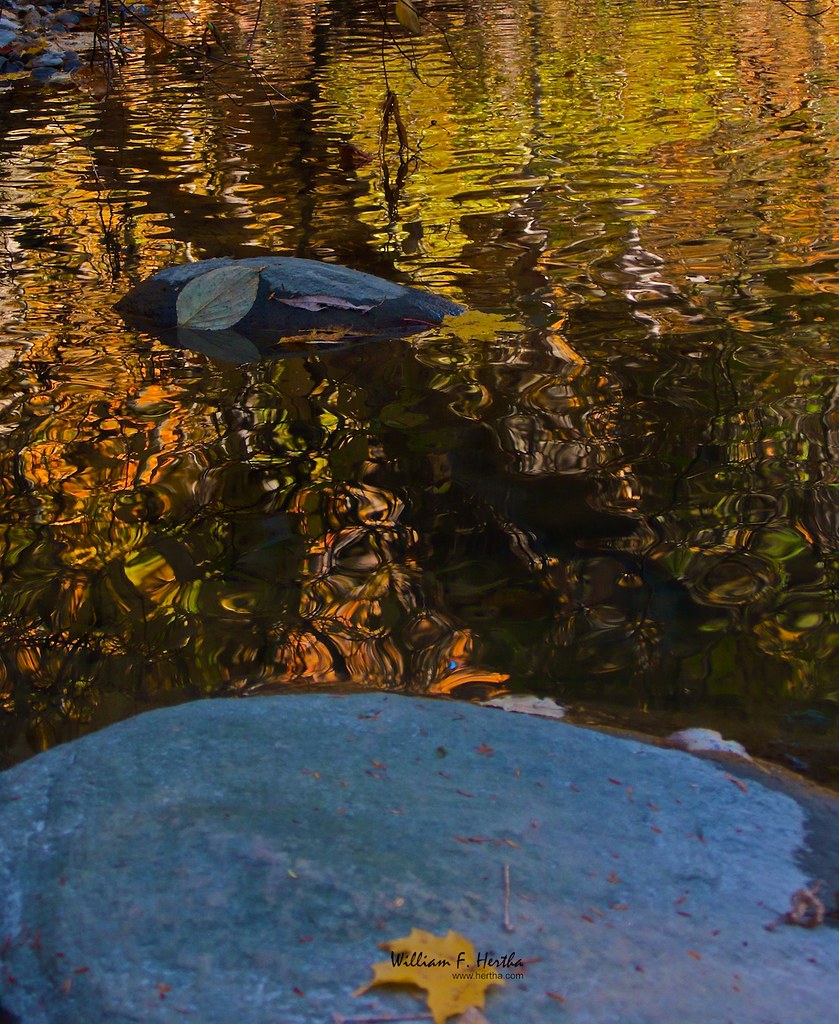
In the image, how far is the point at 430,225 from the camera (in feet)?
21.2

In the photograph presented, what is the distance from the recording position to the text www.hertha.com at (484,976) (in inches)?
62.9

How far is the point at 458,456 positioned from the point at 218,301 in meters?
1.95

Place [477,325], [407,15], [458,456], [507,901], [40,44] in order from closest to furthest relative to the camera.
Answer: [507,901] → [407,15] → [458,456] → [477,325] → [40,44]

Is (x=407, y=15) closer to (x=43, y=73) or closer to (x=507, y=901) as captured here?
(x=507, y=901)

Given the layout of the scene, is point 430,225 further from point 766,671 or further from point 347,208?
point 766,671

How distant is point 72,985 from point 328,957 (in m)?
0.40

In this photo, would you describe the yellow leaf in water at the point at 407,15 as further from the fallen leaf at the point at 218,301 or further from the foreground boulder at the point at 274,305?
the fallen leaf at the point at 218,301

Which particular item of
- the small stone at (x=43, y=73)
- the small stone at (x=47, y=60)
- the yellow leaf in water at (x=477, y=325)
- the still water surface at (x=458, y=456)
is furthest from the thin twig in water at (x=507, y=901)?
the small stone at (x=47, y=60)

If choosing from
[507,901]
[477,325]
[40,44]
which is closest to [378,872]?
[507,901]

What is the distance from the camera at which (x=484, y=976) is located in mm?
1603

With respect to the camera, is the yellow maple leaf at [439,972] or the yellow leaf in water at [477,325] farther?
the yellow leaf in water at [477,325]

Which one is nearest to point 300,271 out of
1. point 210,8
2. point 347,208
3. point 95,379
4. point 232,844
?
point 95,379

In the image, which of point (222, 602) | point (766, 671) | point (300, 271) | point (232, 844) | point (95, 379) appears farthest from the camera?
point (300, 271)

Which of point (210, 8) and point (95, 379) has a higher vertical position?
point (210, 8)
